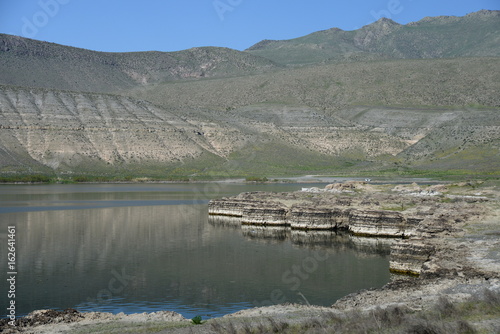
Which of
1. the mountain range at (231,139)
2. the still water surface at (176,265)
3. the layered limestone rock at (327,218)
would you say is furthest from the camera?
the mountain range at (231,139)

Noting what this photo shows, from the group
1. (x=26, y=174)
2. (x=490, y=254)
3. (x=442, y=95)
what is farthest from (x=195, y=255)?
(x=442, y=95)

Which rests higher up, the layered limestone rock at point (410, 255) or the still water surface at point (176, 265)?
the layered limestone rock at point (410, 255)

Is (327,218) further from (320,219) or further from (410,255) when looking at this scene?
(410,255)

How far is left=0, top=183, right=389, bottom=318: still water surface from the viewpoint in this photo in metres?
24.9

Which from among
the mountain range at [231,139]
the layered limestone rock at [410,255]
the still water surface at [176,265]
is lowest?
the still water surface at [176,265]

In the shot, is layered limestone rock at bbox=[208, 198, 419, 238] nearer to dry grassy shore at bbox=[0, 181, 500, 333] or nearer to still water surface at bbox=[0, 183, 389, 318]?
still water surface at bbox=[0, 183, 389, 318]

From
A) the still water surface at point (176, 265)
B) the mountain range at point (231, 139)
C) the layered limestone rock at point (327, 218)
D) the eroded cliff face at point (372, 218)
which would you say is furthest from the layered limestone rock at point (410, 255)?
the mountain range at point (231, 139)

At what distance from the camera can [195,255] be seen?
3606 centimetres

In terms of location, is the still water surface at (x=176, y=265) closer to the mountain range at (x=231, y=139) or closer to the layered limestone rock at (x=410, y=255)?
the layered limestone rock at (x=410, y=255)

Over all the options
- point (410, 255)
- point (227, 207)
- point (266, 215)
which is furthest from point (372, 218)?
point (227, 207)

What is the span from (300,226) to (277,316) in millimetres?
30190

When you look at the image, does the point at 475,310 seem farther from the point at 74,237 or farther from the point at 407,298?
the point at 74,237

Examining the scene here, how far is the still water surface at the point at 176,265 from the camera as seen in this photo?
24.9 m

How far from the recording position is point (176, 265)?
108 ft
